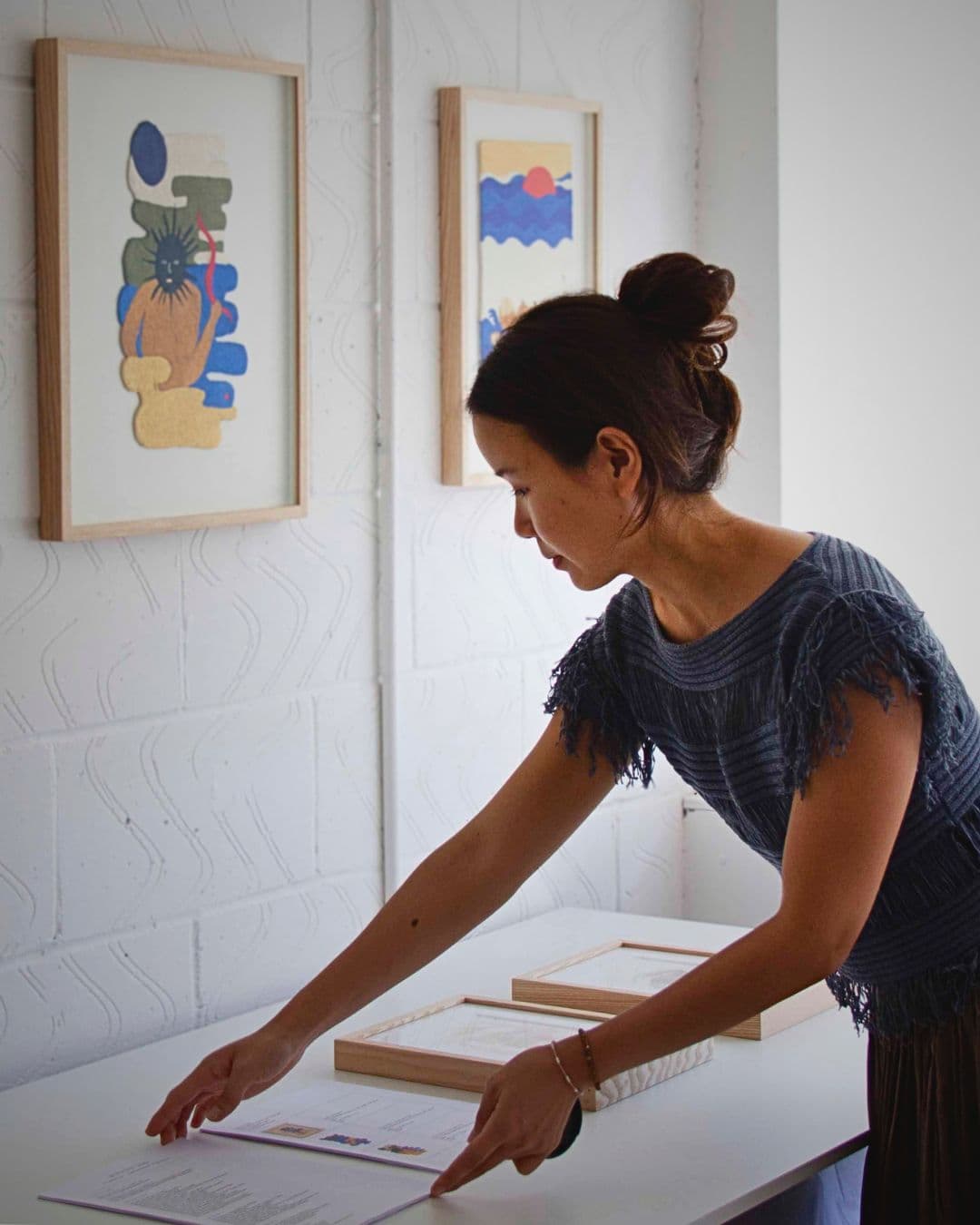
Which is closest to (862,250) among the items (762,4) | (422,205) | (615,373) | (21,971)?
(762,4)

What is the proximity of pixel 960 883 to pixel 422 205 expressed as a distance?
124cm

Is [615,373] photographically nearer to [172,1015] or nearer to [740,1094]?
[740,1094]

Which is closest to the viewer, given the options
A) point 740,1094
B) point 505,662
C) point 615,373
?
point 615,373

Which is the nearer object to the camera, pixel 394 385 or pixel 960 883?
pixel 960 883

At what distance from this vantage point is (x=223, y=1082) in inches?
64.7

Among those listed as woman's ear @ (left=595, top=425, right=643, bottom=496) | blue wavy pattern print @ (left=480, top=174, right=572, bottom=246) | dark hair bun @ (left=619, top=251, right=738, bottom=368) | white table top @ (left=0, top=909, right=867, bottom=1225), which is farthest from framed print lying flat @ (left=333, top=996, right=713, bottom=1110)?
blue wavy pattern print @ (left=480, top=174, right=572, bottom=246)

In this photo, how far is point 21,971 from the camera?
6.31 feet

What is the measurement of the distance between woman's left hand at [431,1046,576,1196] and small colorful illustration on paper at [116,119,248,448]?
34.8 inches

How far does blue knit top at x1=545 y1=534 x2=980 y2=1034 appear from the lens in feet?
4.66

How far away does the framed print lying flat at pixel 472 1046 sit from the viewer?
1772mm

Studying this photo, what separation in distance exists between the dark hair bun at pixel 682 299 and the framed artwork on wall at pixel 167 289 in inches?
25.4

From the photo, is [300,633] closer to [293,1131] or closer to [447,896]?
[447,896]

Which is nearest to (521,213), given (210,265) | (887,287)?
(210,265)

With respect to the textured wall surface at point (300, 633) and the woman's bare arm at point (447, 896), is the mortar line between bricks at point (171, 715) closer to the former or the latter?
the textured wall surface at point (300, 633)
